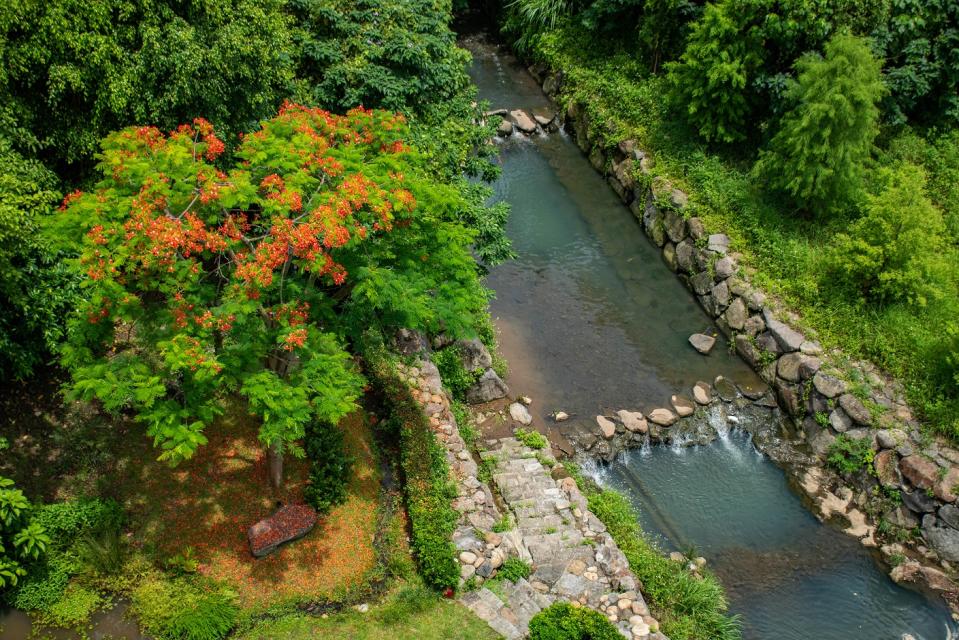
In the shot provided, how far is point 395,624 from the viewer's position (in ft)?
45.4

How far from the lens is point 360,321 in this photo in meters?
15.3

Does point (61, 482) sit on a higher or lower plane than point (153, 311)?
lower

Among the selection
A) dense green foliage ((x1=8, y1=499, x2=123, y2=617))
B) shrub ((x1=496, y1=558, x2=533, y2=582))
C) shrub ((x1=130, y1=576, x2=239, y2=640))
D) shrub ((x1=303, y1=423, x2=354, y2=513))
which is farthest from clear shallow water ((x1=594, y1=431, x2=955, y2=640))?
dense green foliage ((x1=8, y1=499, x2=123, y2=617))

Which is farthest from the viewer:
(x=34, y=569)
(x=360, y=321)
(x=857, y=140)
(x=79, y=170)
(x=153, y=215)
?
(x=857, y=140)

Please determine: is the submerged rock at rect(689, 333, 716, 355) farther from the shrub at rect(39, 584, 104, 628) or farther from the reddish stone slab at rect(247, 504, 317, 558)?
the shrub at rect(39, 584, 104, 628)

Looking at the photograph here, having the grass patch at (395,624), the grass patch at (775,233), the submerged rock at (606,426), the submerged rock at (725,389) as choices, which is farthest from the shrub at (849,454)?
the grass patch at (395,624)

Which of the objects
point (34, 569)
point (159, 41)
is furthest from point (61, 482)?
point (159, 41)

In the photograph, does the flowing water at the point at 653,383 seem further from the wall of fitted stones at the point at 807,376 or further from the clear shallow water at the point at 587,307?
the wall of fitted stones at the point at 807,376

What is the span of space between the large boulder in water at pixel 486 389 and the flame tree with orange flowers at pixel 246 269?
601 centimetres

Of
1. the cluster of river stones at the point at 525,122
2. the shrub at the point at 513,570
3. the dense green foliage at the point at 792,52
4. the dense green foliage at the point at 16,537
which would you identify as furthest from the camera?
the cluster of river stones at the point at 525,122

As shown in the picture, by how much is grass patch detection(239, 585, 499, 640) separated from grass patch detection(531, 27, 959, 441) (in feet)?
47.5

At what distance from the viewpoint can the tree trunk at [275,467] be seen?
600 inches

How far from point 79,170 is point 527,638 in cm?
1466

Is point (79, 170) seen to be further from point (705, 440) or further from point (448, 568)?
point (705, 440)
